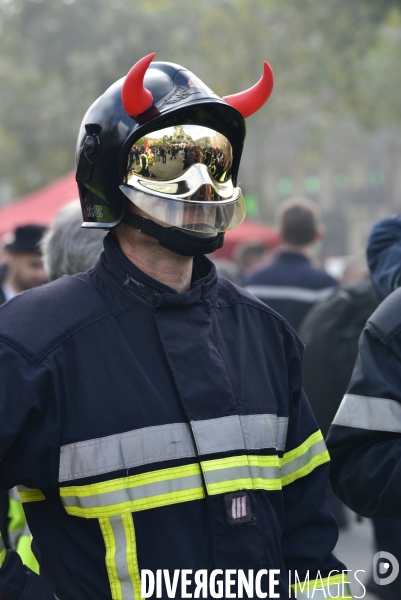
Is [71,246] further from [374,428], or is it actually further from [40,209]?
[40,209]

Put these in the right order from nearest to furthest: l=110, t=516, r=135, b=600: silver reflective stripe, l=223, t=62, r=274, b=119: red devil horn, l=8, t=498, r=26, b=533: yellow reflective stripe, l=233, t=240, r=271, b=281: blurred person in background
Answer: l=110, t=516, r=135, b=600: silver reflective stripe
l=223, t=62, r=274, b=119: red devil horn
l=8, t=498, r=26, b=533: yellow reflective stripe
l=233, t=240, r=271, b=281: blurred person in background

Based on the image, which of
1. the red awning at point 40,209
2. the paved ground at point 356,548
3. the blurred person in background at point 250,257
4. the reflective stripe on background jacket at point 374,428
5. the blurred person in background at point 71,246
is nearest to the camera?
the reflective stripe on background jacket at point 374,428

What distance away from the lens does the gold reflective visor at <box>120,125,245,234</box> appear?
7.03 ft

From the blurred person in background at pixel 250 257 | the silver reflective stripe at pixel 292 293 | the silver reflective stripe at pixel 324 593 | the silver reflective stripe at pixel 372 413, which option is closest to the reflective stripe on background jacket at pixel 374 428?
the silver reflective stripe at pixel 372 413

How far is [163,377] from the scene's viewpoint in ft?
6.81

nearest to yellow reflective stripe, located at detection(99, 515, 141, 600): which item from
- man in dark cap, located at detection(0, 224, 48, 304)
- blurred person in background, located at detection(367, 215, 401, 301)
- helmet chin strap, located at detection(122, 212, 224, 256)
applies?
helmet chin strap, located at detection(122, 212, 224, 256)

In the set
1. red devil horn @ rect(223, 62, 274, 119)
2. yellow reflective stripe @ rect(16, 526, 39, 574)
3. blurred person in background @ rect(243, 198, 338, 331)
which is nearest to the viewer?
red devil horn @ rect(223, 62, 274, 119)

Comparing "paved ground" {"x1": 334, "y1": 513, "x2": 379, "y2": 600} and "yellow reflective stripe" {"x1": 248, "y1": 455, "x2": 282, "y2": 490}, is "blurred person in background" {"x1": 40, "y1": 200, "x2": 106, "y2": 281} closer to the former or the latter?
"yellow reflective stripe" {"x1": 248, "y1": 455, "x2": 282, "y2": 490}

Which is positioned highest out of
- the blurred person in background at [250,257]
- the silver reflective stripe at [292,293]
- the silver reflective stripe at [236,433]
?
the silver reflective stripe at [236,433]

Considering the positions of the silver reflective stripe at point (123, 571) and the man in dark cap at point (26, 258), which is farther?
the man in dark cap at point (26, 258)

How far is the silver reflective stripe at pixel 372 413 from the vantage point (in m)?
2.52

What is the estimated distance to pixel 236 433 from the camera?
6.89ft

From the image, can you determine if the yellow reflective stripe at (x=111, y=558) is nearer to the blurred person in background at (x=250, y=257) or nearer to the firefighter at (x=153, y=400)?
the firefighter at (x=153, y=400)

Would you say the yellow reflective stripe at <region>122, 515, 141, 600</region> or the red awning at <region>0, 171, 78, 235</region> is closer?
the yellow reflective stripe at <region>122, 515, 141, 600</region>
